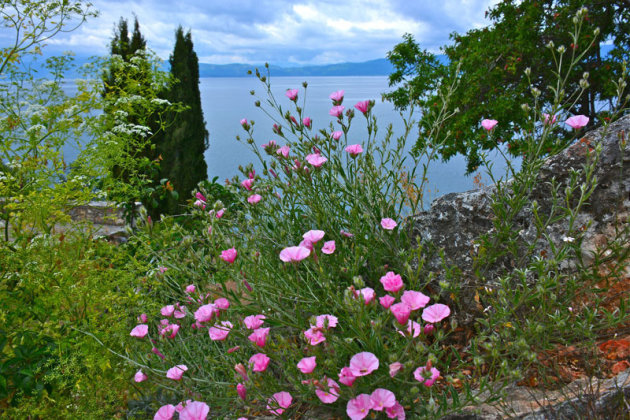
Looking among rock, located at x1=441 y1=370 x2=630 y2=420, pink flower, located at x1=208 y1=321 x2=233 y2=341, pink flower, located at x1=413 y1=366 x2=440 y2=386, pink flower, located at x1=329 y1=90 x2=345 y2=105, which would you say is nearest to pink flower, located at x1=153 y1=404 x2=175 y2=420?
pink flower, located at x1=208 y1=321 x2=233 y2=341

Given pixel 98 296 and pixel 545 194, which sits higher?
pixel 545 194

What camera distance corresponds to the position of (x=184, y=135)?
7.41m

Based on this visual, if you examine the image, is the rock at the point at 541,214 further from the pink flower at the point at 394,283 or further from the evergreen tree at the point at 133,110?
the evergreen tree at the point at 133,110

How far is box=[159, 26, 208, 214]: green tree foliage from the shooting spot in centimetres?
742

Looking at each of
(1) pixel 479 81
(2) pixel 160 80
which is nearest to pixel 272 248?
(2) pixel 160 80

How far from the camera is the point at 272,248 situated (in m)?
2.85

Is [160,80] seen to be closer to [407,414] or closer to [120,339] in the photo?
[120,339]

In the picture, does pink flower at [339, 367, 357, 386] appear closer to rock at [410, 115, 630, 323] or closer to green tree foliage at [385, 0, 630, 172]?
rock at [410, 115, 630, 323]

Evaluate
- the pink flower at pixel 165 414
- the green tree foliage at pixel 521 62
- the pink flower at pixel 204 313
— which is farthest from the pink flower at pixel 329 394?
the green tree foliage at pixel 521 62

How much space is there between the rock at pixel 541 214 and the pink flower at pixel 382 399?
3.83 ft

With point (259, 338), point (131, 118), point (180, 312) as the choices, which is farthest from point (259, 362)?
point (131, 118)

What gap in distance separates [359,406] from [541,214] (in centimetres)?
179

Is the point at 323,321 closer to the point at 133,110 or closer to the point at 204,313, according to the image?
the point at 204,313

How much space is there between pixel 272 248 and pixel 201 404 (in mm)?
1152
